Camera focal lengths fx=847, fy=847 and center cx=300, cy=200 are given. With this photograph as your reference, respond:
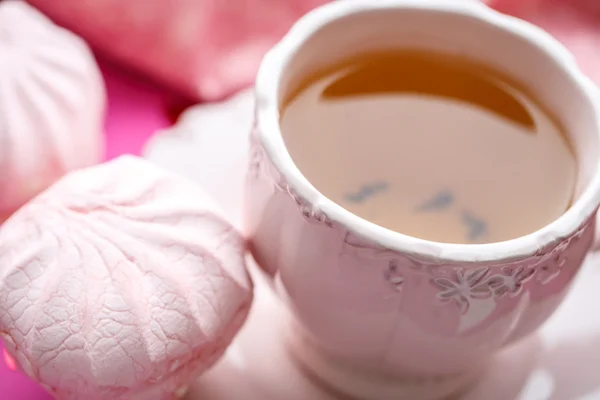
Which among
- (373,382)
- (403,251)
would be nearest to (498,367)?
(373,382)

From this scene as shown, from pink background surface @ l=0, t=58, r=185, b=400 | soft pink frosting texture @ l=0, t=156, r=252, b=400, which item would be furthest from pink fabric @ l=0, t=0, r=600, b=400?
soft pink frosting texture @ l=0, t=156, r=252, b=400

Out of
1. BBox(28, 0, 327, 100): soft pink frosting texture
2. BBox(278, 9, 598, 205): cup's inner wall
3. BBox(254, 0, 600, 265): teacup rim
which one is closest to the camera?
BBox(254, 0, 600, 265): teacup rim

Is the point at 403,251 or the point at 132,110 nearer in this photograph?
the point at 403,251

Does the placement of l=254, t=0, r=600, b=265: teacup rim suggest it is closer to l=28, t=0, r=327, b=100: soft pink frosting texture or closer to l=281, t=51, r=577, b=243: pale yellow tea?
l=281, t=51, r=577, b=243: pale yellow tea

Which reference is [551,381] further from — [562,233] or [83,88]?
[83,88]

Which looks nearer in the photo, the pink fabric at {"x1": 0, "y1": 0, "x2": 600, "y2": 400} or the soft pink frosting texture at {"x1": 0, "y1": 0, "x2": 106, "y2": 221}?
the soft pink frosting texture at {"x1": 0, "y1": 0, "x2": 106, "y2": 221}

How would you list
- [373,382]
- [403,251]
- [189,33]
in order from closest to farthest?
[403,251] < [373,382] < [189,33]

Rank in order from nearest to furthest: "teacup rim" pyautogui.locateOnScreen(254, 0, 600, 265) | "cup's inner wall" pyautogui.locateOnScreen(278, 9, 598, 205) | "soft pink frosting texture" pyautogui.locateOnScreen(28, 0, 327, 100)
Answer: "teacup rim" pyautogui.locateOnScreen(254, 0, 600, 265), "cup's inner wall" pyautogui.locateOnScreen(278, 9, 598, 205), "soft pink frosting texture" pyautogui.locateOnScreen(28, 0, 327, 100)

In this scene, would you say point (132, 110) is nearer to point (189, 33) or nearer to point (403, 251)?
point (189, 33)
